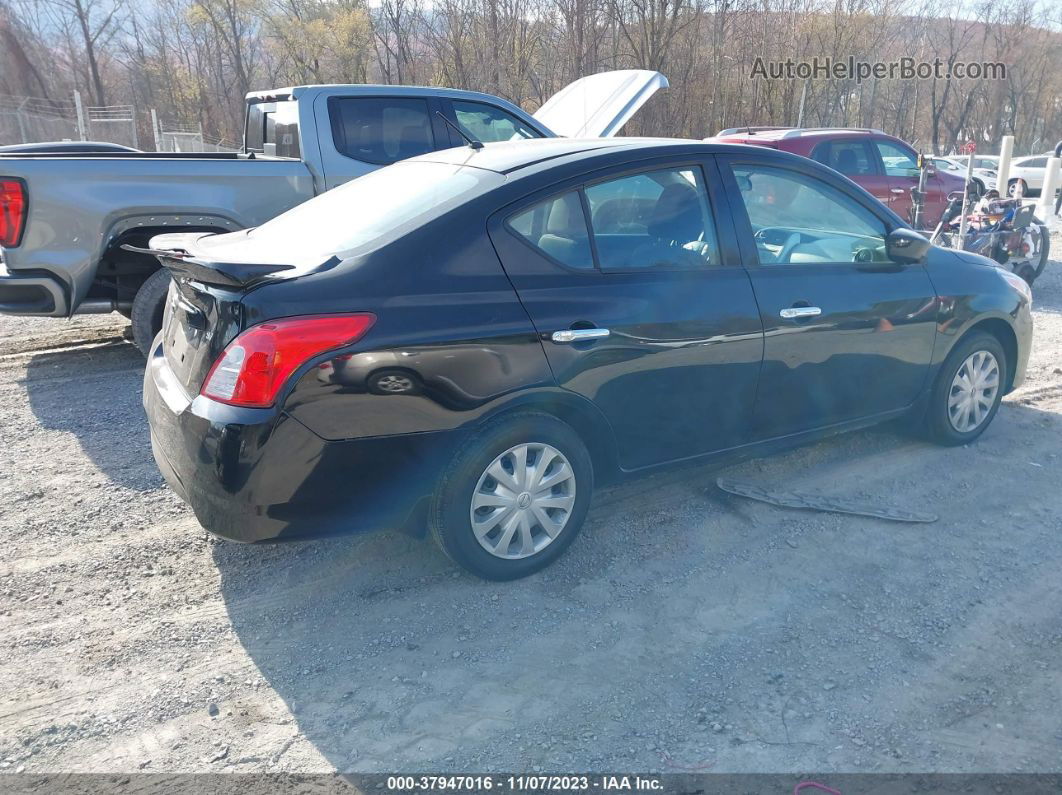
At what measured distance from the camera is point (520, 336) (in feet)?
11.1

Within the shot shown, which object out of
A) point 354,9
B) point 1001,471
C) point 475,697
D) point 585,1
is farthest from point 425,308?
point 354,9

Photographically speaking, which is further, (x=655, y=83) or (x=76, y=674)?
(x=655, y=83)

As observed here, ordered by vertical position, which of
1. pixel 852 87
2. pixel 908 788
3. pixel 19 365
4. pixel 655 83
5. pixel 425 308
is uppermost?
pixel 852 87

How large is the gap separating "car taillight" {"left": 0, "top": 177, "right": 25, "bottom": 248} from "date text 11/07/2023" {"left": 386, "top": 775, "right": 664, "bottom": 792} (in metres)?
4.82

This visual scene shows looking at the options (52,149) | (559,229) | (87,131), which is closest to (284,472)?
(559,229)

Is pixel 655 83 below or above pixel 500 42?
below

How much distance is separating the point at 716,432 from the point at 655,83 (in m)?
5.88

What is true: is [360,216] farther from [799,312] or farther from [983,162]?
[983,162]

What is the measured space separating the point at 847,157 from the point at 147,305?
9336 mm

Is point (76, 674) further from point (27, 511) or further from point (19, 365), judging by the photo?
point (19, 365)

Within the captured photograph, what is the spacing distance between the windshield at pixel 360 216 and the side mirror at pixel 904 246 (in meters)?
2.25

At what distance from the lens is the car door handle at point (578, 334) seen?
11.4 feet

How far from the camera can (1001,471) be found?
→ 16.0 feet

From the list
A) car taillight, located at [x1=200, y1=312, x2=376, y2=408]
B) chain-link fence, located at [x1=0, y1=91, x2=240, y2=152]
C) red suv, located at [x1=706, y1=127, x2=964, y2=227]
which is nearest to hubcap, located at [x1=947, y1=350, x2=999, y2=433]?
car taillight, located at [x1=200, y1=312, x2=376, y2=408]
